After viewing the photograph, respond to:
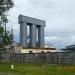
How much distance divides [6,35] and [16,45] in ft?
267

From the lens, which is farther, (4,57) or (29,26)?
(29,26)

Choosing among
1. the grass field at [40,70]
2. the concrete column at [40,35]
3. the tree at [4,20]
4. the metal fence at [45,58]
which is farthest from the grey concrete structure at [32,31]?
the tree at [4,20]

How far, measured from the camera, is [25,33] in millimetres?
123188

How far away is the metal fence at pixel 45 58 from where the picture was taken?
269ft

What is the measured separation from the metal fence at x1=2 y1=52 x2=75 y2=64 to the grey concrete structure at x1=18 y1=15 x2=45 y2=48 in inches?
932

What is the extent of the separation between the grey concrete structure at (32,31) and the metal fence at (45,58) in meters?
23.7

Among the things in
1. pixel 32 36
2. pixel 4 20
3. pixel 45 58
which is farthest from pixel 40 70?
pixel 32 36

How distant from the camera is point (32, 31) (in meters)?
127

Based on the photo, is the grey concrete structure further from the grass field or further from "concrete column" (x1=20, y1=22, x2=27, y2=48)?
the grass field

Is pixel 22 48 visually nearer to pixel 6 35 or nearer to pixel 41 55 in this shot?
pixel 41 55

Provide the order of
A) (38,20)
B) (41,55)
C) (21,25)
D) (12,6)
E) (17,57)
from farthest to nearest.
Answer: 1. (38,20)
2. (21,25)
3. (17,57)
4. (41,55)
5. (12,6)

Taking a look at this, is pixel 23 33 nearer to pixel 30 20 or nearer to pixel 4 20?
pixel 30 20

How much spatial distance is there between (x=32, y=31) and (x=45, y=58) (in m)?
39.4

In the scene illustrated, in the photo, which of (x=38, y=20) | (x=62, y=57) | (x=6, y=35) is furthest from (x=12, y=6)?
(x=38, y=20)
